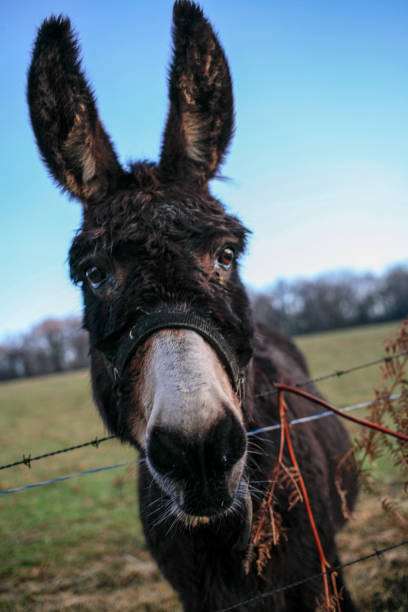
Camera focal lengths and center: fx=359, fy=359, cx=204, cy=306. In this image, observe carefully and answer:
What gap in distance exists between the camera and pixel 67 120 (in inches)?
94.3

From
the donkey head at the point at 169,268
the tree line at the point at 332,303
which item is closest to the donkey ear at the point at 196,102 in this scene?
the donkey head at the point at 169,268

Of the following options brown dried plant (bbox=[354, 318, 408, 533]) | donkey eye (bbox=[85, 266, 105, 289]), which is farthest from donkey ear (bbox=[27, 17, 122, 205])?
brown dried plant (bbox=[354, 318, 408, 533])

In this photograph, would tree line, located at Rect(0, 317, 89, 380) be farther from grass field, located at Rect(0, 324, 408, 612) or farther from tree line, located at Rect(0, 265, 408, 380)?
grass field, located at Rect(0, 324, 408, 612)

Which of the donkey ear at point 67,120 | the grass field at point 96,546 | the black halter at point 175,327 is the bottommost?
the grass field at point 96,546

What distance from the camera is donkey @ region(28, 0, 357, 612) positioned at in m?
1.32

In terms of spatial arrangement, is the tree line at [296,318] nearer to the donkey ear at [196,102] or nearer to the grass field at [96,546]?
the grass field at [96,546]

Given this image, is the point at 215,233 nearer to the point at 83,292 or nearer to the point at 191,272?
the point at 191,272

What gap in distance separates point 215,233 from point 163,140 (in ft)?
3.45

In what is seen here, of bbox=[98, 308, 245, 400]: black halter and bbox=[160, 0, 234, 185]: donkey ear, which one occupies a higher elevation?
bbox=[160, 0, 234, 185]: donkey ear

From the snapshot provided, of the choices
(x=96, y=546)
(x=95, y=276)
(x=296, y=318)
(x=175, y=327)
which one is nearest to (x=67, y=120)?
(x=95, y=276)

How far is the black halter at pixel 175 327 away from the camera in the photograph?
153 centimetres

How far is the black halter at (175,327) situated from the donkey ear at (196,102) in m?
1.15

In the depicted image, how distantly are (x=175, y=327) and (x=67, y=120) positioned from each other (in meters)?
1.78

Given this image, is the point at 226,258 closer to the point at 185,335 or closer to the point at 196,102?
the point at 185,335
